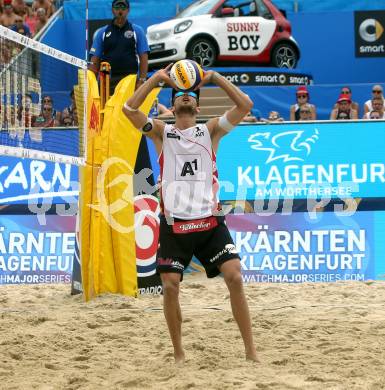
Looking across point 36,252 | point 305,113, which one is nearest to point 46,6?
point 305,113

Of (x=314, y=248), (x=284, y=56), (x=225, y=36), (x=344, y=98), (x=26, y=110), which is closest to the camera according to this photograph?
(x=26, y=110)

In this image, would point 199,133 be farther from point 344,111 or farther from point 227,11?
point 227,11

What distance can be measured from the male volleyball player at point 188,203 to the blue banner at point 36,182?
4825 mm

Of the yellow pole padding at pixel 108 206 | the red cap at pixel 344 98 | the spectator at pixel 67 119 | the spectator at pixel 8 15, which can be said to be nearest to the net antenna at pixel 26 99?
the yellow pole padding at pixel 108 206

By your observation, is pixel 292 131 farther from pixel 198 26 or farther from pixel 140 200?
pixel 198 26

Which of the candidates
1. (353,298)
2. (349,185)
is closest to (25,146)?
(353,298)

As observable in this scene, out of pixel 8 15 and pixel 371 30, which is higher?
pixel 8 15

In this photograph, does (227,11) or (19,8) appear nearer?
(227,11)

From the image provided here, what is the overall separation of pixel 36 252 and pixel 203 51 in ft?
25.1

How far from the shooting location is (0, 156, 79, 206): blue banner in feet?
35.1

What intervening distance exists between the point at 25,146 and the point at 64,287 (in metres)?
2.76

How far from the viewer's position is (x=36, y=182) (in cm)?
1077

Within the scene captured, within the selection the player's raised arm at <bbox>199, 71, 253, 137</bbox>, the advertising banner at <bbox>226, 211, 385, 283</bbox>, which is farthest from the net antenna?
the advertising banner at <bbox>226, 211, 385, 283</bbox>

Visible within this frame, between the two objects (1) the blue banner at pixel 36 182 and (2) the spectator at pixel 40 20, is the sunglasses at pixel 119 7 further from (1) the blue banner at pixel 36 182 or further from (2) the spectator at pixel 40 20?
(2) the spectator at pixel 40 20
